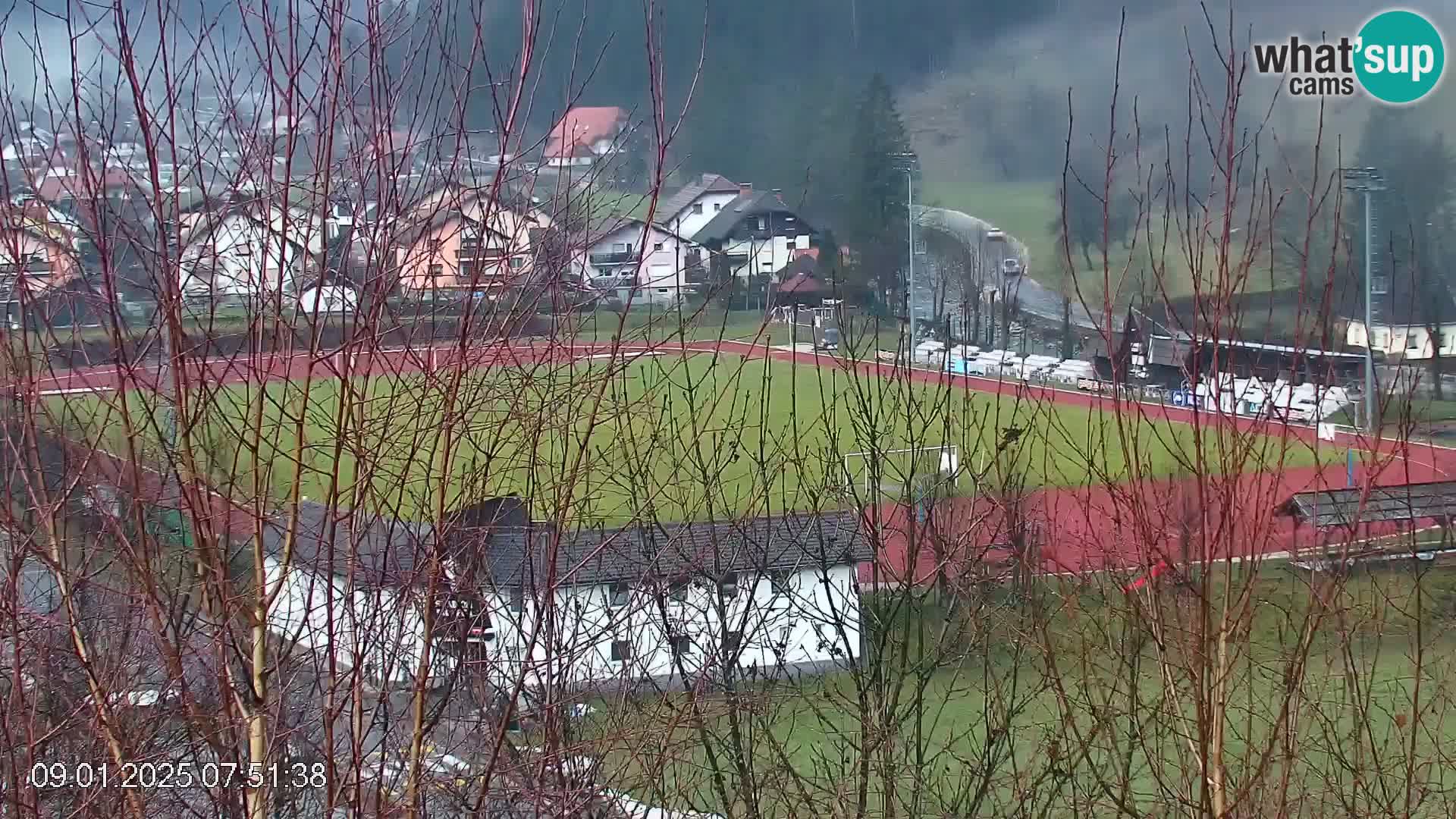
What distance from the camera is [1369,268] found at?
4430 mm

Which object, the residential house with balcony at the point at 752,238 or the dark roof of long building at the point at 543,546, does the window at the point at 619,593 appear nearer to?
the dark roof of long building at the point at 543,546

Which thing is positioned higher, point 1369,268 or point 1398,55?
point 1398,55

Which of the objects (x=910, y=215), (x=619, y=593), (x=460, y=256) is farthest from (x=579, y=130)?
(x=910, y=215)

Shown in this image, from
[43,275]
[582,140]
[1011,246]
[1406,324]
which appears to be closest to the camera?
[43,275]

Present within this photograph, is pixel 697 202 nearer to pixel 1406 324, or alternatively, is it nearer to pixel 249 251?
pixel 249 251

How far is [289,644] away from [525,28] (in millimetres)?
871

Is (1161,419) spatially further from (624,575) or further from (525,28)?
(525,28)

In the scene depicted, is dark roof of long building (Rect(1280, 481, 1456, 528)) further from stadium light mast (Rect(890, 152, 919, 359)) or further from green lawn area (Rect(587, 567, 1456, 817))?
stadium light mast (Rect(890, 152, 919, 359))

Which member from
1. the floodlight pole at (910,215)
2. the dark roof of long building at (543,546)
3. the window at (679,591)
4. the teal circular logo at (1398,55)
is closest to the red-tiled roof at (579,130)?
the dark roof of long building at (543,546)

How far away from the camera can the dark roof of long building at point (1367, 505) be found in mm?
2179

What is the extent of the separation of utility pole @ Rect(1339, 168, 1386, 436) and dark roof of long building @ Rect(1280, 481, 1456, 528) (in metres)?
0.16

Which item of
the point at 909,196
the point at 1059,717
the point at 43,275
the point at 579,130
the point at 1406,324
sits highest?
the point at 909,196

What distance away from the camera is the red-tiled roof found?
5.95 ft

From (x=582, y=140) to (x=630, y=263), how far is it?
22cm
